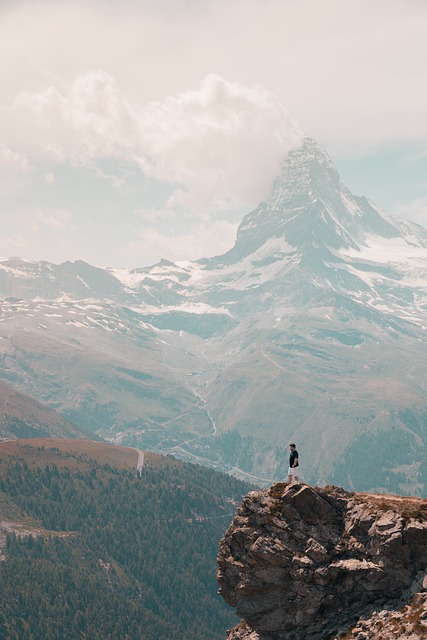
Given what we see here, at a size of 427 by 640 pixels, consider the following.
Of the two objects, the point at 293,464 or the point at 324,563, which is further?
the point at 293,464

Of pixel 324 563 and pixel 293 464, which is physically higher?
pixel 293 464

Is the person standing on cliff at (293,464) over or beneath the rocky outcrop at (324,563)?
over

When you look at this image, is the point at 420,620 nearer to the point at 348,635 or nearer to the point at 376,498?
the point at 348,635

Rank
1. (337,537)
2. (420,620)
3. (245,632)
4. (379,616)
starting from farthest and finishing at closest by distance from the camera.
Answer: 1. (245,632)
2. (337,537)
3. (379,616)
4. (420,620)

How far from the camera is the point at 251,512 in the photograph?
71.2 m

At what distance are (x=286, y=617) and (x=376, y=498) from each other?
12907 millimetres

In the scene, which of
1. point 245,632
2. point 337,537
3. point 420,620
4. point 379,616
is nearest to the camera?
point 420,620

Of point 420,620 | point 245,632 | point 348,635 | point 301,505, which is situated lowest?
point 245,632

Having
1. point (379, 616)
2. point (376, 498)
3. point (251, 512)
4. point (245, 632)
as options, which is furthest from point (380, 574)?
point (245, 632)

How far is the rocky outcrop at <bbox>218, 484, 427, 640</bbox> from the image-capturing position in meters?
62.5

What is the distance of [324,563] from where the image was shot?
6619 cm

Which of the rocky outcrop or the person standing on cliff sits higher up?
the person standing on cliff

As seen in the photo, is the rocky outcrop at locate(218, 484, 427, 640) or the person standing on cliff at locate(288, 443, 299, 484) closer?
the rocky outcrop at locate(218, 484, 427, 640)

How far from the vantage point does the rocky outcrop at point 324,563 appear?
62.5 meters
